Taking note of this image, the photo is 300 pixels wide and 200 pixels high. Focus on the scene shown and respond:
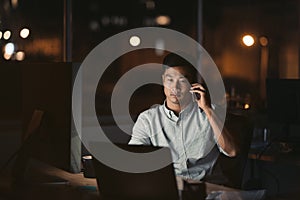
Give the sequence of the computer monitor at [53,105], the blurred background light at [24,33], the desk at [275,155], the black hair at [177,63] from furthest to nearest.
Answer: the blurred background light at [24,33] < the desk at [275,155] < the black hair at [177,63] < the computer monitor at [53,105]

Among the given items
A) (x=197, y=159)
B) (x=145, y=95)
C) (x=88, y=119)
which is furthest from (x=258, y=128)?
(x=197, y=159)

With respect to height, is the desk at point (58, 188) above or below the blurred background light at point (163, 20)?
below

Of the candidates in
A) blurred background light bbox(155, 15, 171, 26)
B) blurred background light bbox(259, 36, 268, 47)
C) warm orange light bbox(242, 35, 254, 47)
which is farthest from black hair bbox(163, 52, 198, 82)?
blurred background light bbox(259, 36, 268, 47)

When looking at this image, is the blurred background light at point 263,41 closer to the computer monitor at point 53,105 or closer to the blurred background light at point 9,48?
the blurred background light at point 9,48

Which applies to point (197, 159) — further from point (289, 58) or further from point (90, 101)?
point (289, 58)

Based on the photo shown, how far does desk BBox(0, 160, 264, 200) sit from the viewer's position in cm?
218

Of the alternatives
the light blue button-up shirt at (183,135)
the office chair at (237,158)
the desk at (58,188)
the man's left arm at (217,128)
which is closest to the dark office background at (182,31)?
the desk at (58,188)

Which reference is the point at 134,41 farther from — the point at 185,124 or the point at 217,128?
the point at 217,128

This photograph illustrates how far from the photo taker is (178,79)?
3.09m

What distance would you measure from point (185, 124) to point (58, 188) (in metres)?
1.01

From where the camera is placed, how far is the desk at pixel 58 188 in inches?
85.6

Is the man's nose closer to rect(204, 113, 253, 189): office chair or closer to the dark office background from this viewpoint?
rect(204, 113, 253, 189): office chair

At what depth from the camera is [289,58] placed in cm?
624

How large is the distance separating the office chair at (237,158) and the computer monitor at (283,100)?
2.61 ft
